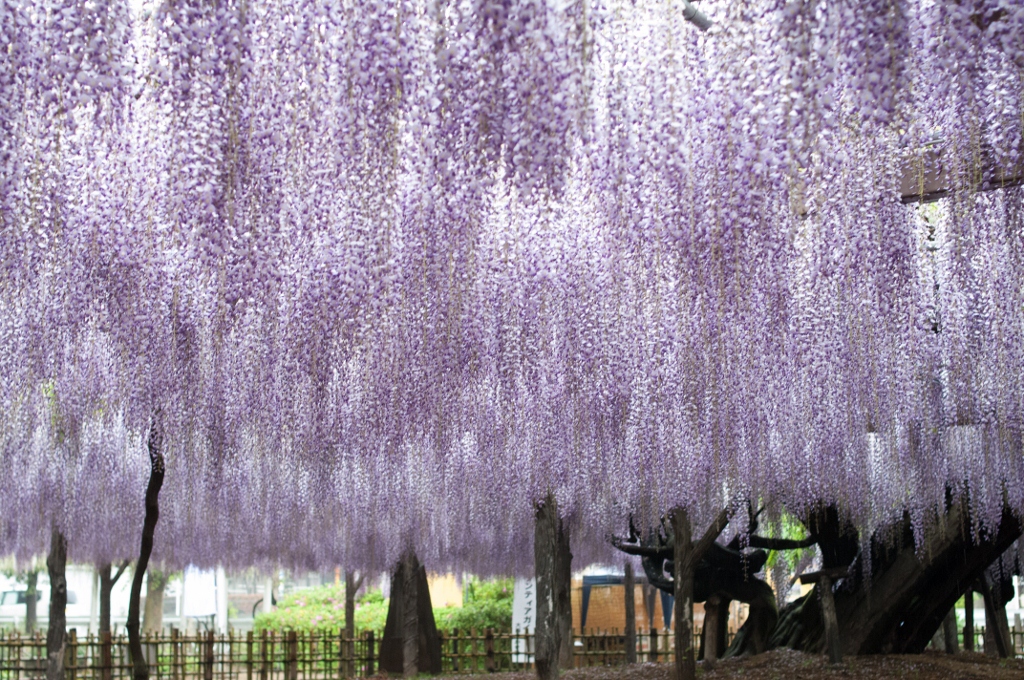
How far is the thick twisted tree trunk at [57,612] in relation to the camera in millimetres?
10633

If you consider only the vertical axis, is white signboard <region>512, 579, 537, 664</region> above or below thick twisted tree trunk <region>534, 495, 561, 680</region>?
below

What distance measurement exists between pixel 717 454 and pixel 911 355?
71.8 inches

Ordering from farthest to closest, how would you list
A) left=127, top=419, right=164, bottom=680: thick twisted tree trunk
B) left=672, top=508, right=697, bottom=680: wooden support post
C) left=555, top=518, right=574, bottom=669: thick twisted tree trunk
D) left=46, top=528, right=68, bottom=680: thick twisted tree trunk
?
1. left=555, top=518, right=574, bottom=669: thick twisted tree trunk
2. left=46, top=528, right=68, bottom=680: thick twisted tree trunk
3. left=672, top=508, right=697, bottom=680: wooden support post
4. left=127, top=419, right=164, bottom=680: thick twisted tree trunk

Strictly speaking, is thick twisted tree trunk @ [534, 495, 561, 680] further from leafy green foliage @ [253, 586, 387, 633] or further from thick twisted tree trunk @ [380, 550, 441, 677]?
leafy green foliage @ [253, 586, 387, 633]

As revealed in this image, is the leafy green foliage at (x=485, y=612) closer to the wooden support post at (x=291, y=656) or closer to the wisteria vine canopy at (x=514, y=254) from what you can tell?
the wooden support post at (x=291, y=656)

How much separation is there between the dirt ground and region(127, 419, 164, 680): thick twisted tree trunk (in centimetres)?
517

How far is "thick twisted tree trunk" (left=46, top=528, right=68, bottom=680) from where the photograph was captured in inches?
419

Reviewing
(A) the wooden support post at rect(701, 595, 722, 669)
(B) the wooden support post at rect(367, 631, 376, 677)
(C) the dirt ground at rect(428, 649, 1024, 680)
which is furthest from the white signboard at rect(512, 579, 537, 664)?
(A) the wooden support post at rect(701, 595, 722, 669)

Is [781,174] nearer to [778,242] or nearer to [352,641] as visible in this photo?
[778,242]

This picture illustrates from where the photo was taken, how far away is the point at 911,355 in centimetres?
884

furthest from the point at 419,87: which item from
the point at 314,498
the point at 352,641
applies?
the point at 352,641

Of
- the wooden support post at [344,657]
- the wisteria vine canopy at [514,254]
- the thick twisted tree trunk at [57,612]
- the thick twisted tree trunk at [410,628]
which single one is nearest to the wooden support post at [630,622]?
the thick twisted tree trunk at [410,628]

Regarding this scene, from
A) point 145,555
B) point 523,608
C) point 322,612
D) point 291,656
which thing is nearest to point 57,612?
point 145,555

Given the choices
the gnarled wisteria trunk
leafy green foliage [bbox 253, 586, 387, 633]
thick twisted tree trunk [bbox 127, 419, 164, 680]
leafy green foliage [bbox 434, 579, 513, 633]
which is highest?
the gnarled wisteria trunk
